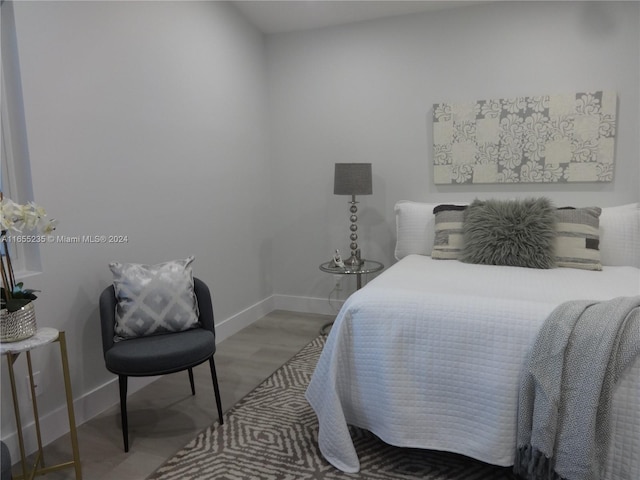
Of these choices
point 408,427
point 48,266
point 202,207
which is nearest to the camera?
point 408,427

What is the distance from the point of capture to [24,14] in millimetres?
1985

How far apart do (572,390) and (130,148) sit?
250 centimetres

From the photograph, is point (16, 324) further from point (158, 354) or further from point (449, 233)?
point (449, 233)

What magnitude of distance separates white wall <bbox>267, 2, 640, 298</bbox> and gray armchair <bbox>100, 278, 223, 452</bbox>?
198 centimetres

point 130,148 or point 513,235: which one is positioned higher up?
point 130,148

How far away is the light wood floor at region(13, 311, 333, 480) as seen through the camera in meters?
2.01

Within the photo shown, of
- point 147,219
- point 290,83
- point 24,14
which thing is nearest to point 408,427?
point 147,219

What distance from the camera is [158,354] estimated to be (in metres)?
2.04

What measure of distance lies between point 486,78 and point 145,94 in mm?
2474

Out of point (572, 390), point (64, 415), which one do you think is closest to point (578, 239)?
point (572, 390)

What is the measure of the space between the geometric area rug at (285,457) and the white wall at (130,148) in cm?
75

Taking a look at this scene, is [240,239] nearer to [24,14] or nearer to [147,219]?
[147,219]

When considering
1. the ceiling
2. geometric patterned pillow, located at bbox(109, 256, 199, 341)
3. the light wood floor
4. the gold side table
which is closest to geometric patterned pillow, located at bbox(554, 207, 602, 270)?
the ceiling

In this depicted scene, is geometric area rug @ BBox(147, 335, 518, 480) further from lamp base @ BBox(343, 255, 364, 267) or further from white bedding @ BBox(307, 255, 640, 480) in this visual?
lamp base @ BBox(343, 255, 364, 267)
